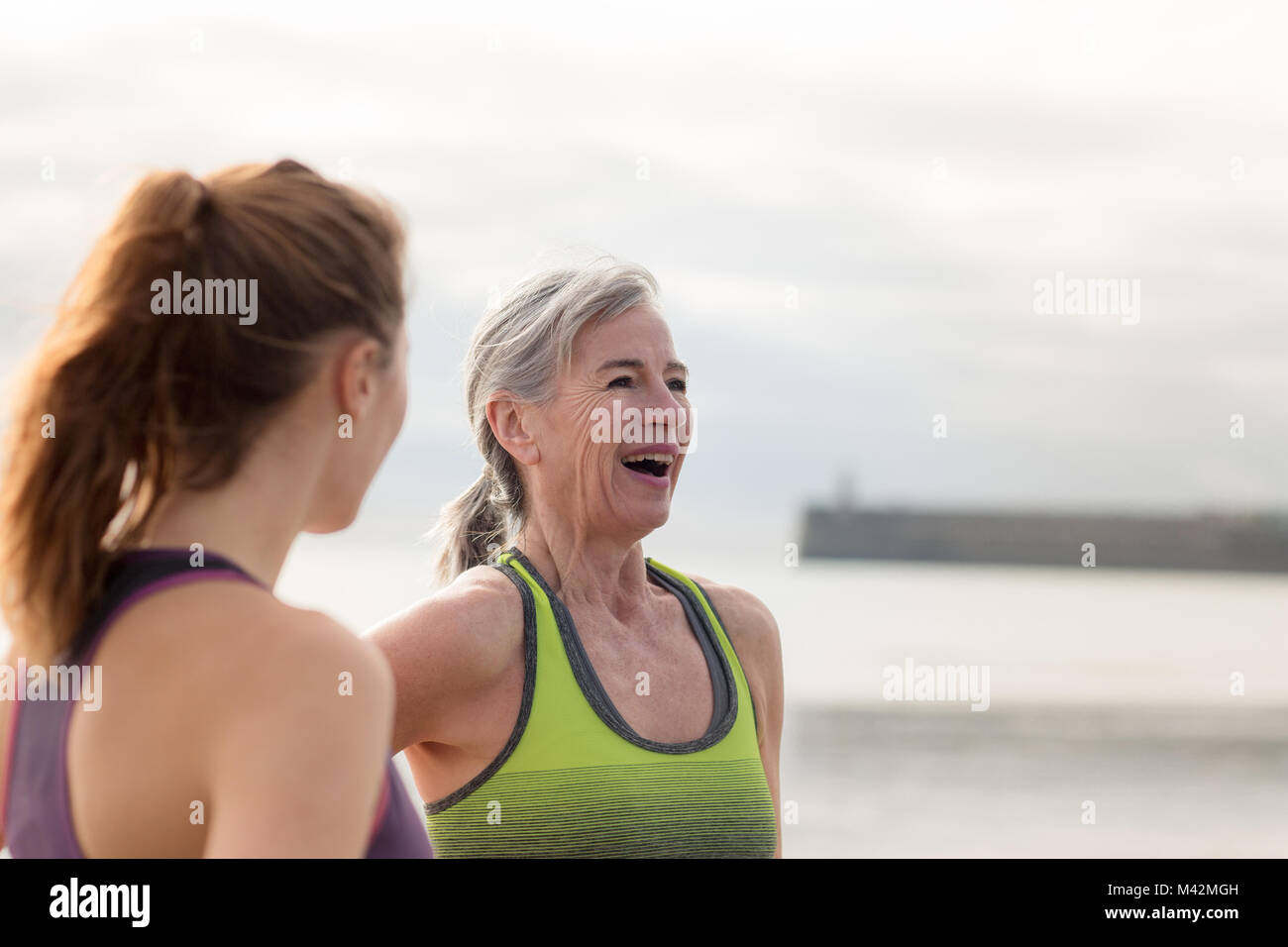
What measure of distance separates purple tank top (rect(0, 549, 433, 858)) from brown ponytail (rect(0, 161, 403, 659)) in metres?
0.02

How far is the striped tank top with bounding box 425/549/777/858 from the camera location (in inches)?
87.1

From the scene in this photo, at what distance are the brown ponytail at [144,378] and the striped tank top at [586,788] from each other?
1.16 meters

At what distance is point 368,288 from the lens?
125cm

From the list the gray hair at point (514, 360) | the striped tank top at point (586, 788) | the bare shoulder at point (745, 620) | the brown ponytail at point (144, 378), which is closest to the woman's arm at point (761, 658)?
the bare shoulder at point (745, 620)

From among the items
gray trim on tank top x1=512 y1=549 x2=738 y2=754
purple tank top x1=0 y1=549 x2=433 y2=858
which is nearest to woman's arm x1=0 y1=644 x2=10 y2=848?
purple tank top x1=0 y1=549 x2=433 y2=858

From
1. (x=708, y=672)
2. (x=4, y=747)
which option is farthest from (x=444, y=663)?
(x=4, y=747)

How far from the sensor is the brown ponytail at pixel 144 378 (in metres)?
1.17

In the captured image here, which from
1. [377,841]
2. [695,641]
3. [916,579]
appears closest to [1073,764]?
[695,641]

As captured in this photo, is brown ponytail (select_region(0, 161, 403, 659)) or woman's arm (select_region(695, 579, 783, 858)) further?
woman's arm (select_region(695, 579, 783, 858))

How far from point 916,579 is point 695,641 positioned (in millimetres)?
37523

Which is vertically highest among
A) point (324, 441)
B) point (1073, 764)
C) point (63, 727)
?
point (324, 441)

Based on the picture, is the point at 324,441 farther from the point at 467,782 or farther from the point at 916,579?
the point at 916,579

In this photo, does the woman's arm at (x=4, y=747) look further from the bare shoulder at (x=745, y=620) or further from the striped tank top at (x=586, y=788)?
the bare shoulder at (x=745, y=620)

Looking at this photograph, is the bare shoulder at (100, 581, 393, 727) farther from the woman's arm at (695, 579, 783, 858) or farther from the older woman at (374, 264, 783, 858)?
the woman's arm at (695, 579, 783, 858)
